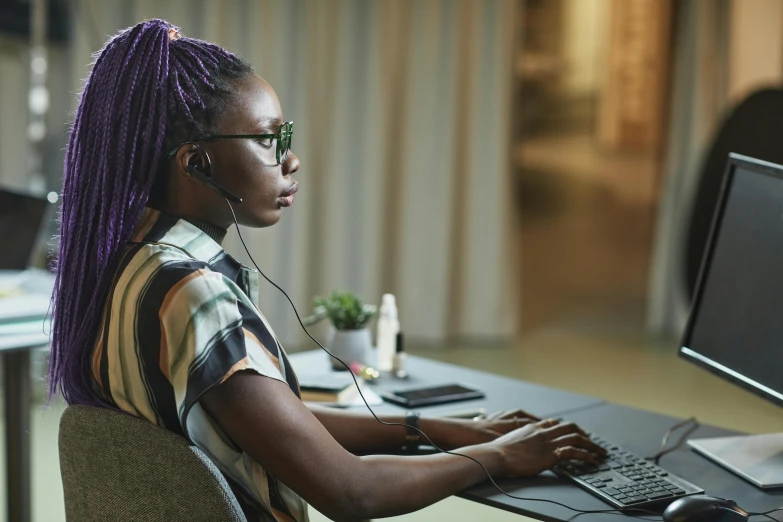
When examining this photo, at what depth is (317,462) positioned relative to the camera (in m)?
1.22

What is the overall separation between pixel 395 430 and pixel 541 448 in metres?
0.26

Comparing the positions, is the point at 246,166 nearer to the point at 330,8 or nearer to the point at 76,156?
the point at 76,156

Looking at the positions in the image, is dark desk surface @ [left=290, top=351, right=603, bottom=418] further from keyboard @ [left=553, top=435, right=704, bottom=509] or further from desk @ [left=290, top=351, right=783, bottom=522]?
keyboard @ [left=553, top=435, right=704, bottom=509]

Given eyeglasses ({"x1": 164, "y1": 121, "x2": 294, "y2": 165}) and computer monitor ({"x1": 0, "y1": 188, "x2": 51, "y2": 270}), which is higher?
eyeglasses ({"x1": 164, "y1": 121, "x2": 294, "y2": 165})

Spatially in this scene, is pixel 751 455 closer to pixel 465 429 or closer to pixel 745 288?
pixel 745 288

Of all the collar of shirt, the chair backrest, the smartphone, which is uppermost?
the collar of shirt

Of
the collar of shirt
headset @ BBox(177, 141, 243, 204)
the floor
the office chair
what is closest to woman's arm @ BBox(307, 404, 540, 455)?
the collar of shirt

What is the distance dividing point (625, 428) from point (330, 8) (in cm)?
323

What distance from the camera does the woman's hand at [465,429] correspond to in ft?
5.16

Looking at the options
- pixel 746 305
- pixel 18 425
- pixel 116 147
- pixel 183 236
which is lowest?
pixel 18 425

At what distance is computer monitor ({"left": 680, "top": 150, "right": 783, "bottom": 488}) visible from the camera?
4.94ft

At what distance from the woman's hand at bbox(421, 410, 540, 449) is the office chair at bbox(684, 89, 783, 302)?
7.96 ft

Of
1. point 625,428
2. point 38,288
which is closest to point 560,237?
point 38,288

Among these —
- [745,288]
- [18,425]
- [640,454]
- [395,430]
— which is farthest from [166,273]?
[18,425]
